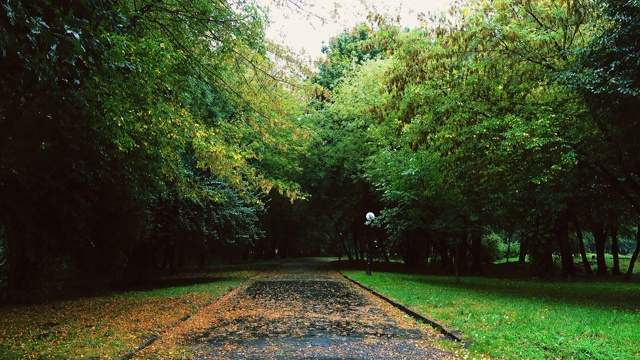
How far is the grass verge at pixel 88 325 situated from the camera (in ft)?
20.5

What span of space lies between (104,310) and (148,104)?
19.5 feet

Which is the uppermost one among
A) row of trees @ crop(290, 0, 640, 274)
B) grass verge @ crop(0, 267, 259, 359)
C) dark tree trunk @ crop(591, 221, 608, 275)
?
row of trees @ crop(290, 0, 640, 274)

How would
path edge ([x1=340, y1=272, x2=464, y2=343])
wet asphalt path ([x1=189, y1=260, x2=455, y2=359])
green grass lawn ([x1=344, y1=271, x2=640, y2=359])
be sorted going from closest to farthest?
green grass lawn ([x1=344, y1=271, x2=640, y2=359]), wet asphalt path ([x1=189, y1=260, x2=455, y2=359]), path edge ([x1=340, y1=272, x2=464, y2=343])

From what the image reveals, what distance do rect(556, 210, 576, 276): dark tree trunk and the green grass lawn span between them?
→ 26.9 ft

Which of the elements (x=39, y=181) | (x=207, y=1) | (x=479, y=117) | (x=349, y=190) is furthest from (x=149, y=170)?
(x=349, y=190)

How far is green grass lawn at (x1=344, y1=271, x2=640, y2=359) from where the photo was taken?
6199 millimetres

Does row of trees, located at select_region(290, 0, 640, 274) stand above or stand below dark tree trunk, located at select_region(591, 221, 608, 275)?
above

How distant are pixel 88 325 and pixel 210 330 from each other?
91.6 inches

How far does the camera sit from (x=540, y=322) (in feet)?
27.7

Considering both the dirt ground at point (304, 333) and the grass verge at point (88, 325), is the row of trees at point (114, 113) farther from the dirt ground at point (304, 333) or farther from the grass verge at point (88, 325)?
the dirt ground at point (304, 333)

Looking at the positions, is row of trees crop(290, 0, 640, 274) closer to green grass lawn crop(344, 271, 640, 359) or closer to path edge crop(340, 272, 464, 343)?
green grass lawn crop(344, 271, 640, 359)

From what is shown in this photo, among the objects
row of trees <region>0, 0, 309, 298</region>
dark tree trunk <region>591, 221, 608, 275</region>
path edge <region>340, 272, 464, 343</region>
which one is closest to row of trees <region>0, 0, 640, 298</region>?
row of trees <region>0, 0, 309, 298</region>

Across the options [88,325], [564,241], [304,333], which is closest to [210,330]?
Result: [304,333]

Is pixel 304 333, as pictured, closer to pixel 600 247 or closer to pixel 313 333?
pixel 313 333
